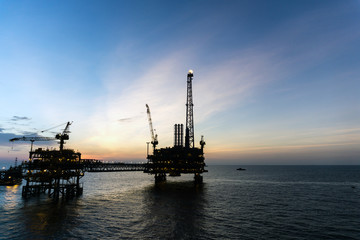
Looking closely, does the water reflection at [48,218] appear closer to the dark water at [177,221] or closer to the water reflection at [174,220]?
the dark water at [177,221]

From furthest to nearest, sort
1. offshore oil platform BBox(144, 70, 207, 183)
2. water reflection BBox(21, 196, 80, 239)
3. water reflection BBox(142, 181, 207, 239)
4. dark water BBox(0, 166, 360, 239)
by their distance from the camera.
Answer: offshore oil platform BBox(144, 70, 207, 183), water reflection BBox(21, 196, 80, 239), water reflection BBox(142, 181, 207, 239), dark water BBox(0, 166, 360, 239)

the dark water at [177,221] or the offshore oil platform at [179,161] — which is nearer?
the dark water at [177,221]

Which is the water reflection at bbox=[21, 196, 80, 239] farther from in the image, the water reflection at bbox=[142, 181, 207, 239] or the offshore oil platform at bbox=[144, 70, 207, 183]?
the offshore oil platform at bbox=[144, 70, 207, 183]

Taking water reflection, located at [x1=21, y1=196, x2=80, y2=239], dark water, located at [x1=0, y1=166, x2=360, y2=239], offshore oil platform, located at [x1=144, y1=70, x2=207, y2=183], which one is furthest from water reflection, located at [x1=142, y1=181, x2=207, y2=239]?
offshore oil platform, located at [x1=144, y1=70, x2=207, y2=183]

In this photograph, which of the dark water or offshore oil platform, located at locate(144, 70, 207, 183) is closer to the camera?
the dark water

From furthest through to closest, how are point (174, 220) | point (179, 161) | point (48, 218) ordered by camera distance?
point (179, 161) < point (48, 218) < point (174, 220)

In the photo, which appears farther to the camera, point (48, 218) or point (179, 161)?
point (179, 161)

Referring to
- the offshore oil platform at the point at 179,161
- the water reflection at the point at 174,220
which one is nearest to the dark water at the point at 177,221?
the water reflection at the point at 174,220

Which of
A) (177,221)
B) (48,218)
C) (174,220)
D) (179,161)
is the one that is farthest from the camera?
(179,161)

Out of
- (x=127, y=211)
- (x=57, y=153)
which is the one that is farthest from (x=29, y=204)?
(x=127, y=211)

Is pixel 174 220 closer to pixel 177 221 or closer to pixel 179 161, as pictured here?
→ pixel 177 221

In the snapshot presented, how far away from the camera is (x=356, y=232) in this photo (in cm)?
4381

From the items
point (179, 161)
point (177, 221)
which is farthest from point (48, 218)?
point (179, 161)

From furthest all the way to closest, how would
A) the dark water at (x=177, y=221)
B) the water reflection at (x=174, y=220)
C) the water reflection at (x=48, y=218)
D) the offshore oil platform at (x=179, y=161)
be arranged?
the offshore oil platform at (x=179, y=161), the water reflection at (x=48, y=218), the water reflection at (x=174, y=220), the dark water at (x=177, y=221)
